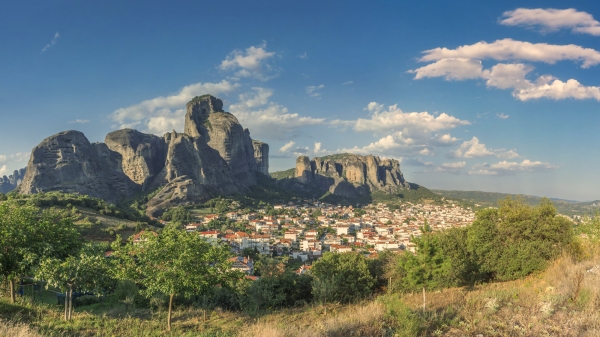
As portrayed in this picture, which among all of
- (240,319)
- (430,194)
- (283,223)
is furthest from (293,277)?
(430,194)

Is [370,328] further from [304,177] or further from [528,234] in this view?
[304,177]

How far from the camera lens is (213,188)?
4872 inches

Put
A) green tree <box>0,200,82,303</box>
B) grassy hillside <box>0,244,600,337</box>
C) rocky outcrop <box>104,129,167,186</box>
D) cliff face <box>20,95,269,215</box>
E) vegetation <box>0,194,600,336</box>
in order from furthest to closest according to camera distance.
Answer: rocky outcrop <box>104,129,167,186</box>
cliff face <box>20,95,269,215</box>
green tree <box>0,200,82,303</box>
vegetation <box>0,194,600,336</box>
grassy hillside <box>0,244,600,337</box>

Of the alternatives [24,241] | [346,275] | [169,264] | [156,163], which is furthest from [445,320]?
[156,163]

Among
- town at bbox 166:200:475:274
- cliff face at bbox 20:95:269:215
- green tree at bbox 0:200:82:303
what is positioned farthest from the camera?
cliff face at bbox 20:95:269:215

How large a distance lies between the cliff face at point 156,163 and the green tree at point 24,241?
85.8 m

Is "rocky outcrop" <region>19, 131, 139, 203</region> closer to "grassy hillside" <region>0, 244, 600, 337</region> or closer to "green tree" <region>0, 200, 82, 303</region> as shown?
"green tree" <region>0, 200, 82, 303</region>

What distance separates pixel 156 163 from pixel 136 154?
28.7ft

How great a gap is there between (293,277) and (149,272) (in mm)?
10885

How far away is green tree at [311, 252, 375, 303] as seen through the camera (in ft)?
60.3

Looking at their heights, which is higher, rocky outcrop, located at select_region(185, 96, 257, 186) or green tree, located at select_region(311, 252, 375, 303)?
rocky outcrop, located at select_region(185, 96, 257, 186)

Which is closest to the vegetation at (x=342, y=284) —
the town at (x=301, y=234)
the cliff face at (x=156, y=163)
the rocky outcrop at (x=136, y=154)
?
the town at (x=301, y=234)

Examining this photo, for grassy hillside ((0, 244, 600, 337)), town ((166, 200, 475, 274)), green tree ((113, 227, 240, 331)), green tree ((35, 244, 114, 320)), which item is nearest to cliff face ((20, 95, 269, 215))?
town ((166, 200, 475, 274))

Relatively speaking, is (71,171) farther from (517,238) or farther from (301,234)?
(517,238)
